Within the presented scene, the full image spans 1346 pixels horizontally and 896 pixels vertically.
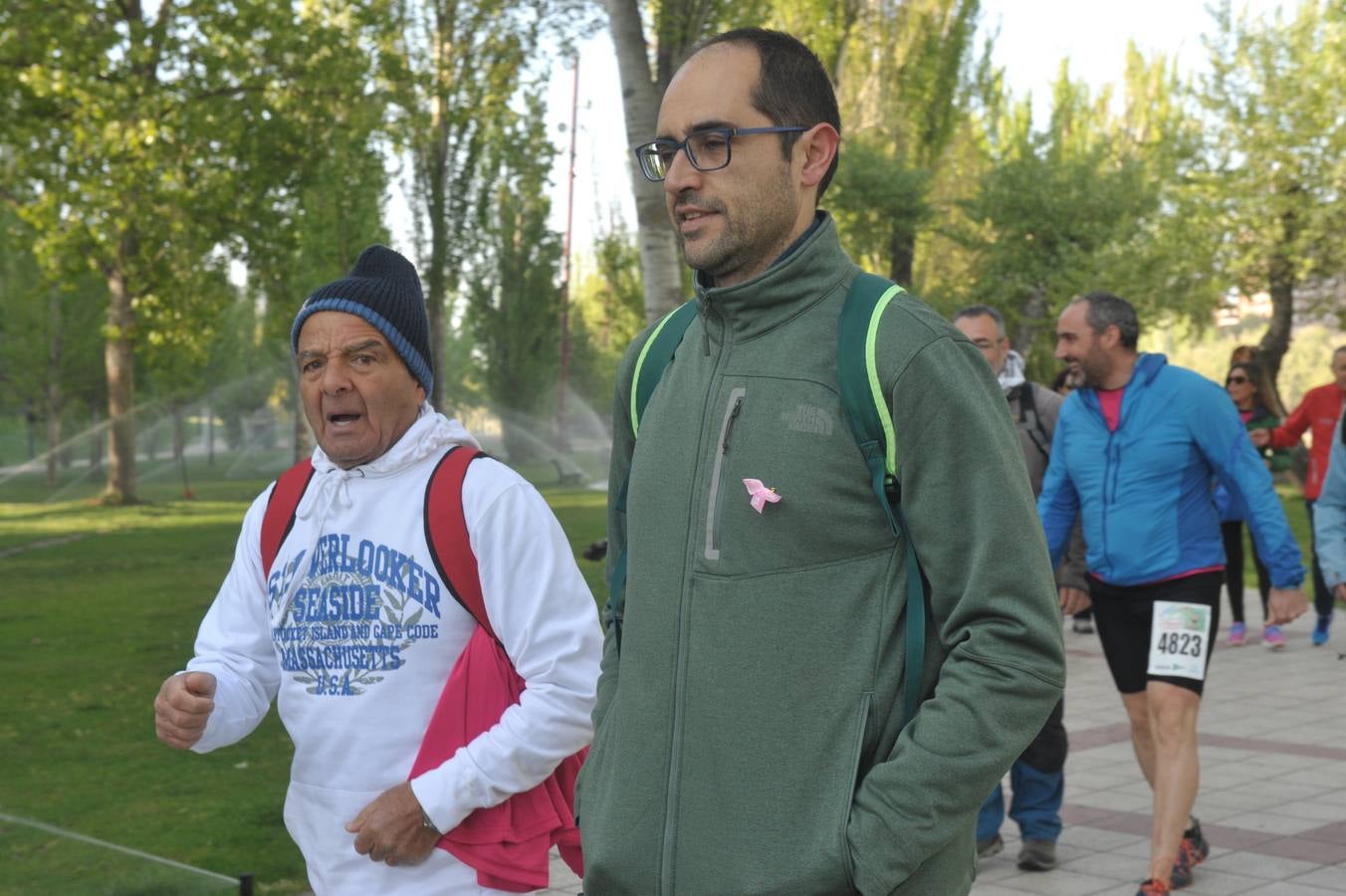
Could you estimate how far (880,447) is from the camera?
2.23m

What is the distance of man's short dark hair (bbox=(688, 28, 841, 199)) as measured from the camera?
2.40 metres

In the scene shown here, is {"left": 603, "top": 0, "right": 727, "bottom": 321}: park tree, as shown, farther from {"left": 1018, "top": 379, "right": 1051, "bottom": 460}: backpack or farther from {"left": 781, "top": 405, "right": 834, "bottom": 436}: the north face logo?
{"left": 781, "top": 405, "right": 834, "bottom": 436}: the north face logo

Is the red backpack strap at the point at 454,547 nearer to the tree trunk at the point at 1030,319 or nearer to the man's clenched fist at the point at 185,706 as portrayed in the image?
the man's clenched fist at the point at 185,706

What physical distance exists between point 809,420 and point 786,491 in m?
0.10

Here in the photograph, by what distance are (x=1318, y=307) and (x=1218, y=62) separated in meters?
6.41

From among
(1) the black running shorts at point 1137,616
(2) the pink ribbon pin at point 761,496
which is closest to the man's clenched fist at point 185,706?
(2) the pink ribbon pin at point 761,496

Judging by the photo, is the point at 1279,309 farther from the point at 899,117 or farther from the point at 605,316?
the point at 605,316

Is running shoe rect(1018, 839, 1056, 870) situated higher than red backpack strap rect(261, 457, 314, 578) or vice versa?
red backpack strap rect(261, 457, 314, 578)

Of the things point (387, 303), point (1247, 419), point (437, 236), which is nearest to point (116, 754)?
point (387, 303)

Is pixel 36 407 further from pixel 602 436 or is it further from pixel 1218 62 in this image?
pixel 1218 62

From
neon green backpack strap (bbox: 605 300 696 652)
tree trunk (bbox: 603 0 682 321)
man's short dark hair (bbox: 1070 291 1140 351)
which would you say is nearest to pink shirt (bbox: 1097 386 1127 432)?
man's short dark hair (bbox: 1070 291 1140 351)

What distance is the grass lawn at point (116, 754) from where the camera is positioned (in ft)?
14.8

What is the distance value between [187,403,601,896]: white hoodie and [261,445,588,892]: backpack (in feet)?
0.08

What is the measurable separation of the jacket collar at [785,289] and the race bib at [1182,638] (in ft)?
13.5
